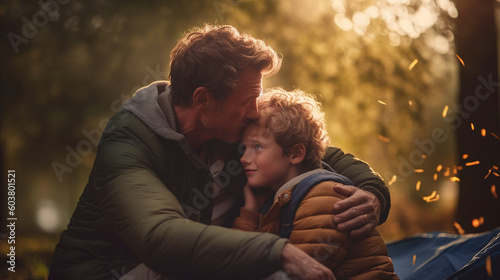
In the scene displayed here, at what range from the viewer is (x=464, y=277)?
3.36 m

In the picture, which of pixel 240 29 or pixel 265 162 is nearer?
pixel 265 162

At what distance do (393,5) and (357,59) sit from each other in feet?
3.17

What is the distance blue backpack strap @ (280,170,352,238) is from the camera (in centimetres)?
279

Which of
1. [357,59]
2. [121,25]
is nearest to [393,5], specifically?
[357,59]

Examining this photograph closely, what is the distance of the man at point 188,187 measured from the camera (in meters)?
2.24

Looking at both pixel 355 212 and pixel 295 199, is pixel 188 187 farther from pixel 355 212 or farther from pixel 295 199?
pixel 355 212

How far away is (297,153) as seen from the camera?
3145 mm

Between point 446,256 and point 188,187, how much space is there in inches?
89.6

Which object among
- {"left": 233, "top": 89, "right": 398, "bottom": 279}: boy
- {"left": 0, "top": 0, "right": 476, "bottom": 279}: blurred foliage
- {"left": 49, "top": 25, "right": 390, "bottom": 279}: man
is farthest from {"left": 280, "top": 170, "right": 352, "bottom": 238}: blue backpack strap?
{"left": 0, "top": 0, "right": 476, "bottom": 279}: blurred foliage

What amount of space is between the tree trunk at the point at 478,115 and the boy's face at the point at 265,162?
328 centimetres

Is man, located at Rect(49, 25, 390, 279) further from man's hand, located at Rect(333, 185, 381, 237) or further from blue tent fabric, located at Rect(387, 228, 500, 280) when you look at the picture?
blue tent fabric, located at Rect(387, 228, 500, 280)

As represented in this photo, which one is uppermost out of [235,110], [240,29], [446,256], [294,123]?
[240,29]

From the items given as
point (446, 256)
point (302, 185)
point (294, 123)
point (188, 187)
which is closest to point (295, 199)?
point (302, 185)

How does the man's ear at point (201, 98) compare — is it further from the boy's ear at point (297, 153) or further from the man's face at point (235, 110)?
the boy's ear at point (297, 153)
